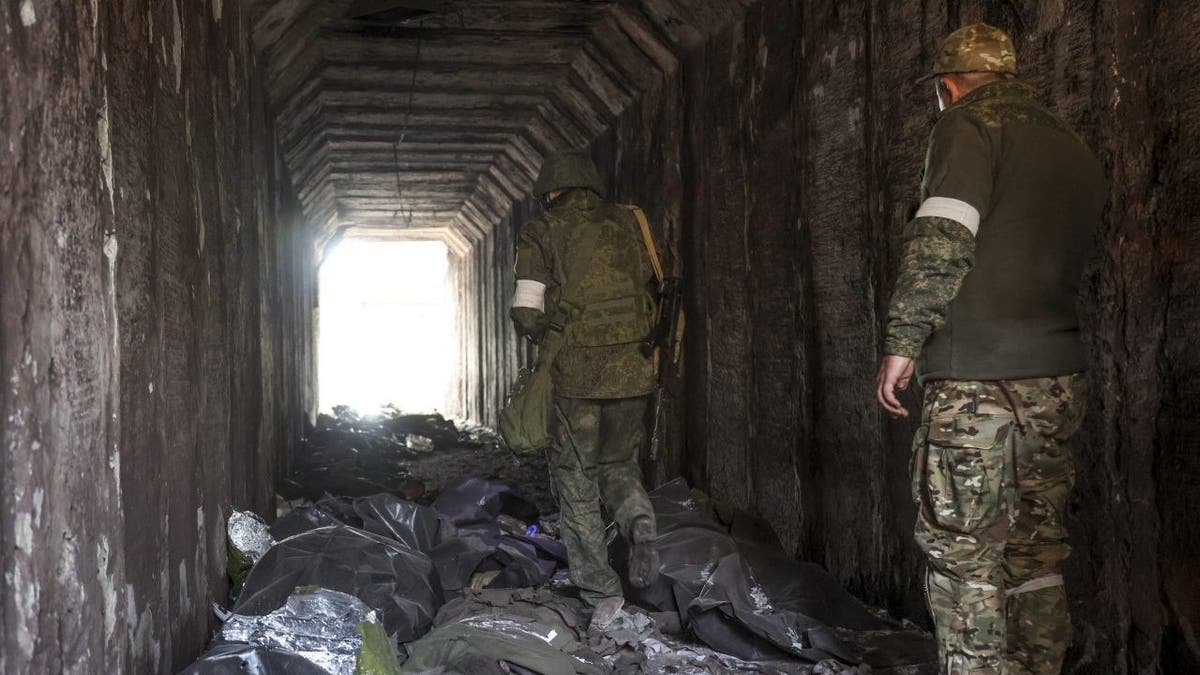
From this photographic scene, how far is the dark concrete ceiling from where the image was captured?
251 inches

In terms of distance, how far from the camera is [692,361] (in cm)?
611

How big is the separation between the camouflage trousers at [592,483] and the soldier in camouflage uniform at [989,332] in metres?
1.73

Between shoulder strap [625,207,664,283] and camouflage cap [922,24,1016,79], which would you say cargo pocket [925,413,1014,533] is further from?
shoulder strap [625,207,664,283]

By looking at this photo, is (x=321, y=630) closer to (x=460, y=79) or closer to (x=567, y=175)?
(x=567, y=175)

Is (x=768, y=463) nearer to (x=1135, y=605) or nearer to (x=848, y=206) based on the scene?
(x=848, y=206)

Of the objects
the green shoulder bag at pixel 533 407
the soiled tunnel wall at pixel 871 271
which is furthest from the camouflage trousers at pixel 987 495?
the green shoulder bag at pixel 533 407

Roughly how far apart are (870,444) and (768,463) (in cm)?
98

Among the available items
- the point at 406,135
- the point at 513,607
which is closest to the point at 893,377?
the point at 513,607

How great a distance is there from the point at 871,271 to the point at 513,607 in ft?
6.60

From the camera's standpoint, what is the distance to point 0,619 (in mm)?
1791

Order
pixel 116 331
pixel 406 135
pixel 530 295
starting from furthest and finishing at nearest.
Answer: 1. pixel 406 135
2. pixel 530 295
3. pixel 116 331

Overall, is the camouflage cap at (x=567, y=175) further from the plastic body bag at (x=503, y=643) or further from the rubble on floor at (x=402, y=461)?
the rubble on floor at (x=402, y=461)

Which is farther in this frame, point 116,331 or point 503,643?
point 503,643

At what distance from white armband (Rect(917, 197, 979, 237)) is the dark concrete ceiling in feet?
9.30
